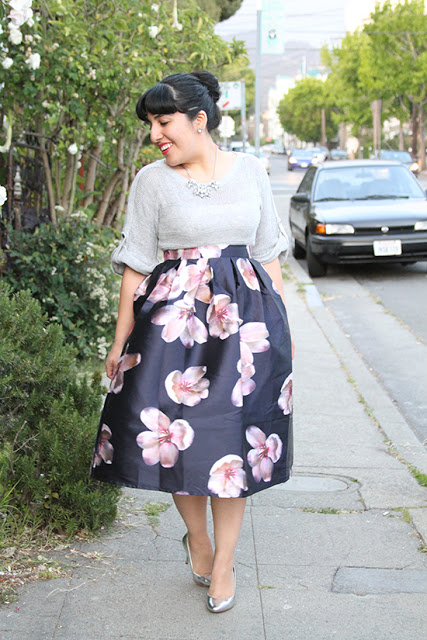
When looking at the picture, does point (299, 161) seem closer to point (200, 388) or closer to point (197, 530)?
point (197, 530)

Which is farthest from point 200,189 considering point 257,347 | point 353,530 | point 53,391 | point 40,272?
point 40,272

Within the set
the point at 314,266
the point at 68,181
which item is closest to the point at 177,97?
the point at 68,181

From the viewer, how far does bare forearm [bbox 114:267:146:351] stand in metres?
3.14

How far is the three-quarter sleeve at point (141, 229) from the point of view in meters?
3.08

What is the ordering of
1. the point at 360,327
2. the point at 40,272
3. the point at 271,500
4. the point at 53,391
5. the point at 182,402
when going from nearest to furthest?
the point at 182,402 → the point at 53,391 → the point at 271,500 → the point at 40,272 → the point at 360,327

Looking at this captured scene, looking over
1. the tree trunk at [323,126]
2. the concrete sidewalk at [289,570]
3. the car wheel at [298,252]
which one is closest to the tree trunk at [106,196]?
the concrete sidewalk at [289,570]

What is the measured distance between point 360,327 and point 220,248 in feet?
20.2

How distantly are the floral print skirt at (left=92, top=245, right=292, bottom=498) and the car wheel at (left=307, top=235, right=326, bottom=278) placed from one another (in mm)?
9081

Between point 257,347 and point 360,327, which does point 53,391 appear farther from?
point 360,327

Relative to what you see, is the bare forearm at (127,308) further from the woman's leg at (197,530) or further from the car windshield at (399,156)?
the car windshield at (399,156)

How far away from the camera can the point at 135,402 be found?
2.92 metres

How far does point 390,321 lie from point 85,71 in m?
4.24

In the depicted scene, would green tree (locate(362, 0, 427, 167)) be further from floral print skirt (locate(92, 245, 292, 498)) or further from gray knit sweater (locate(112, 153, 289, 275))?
floral print skirt (locate(92, 245, 292, 498))

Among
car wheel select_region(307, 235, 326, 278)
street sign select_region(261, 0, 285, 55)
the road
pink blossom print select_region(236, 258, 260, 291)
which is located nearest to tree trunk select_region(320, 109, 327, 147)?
street sign select_region(261, 0, 285, 55)
